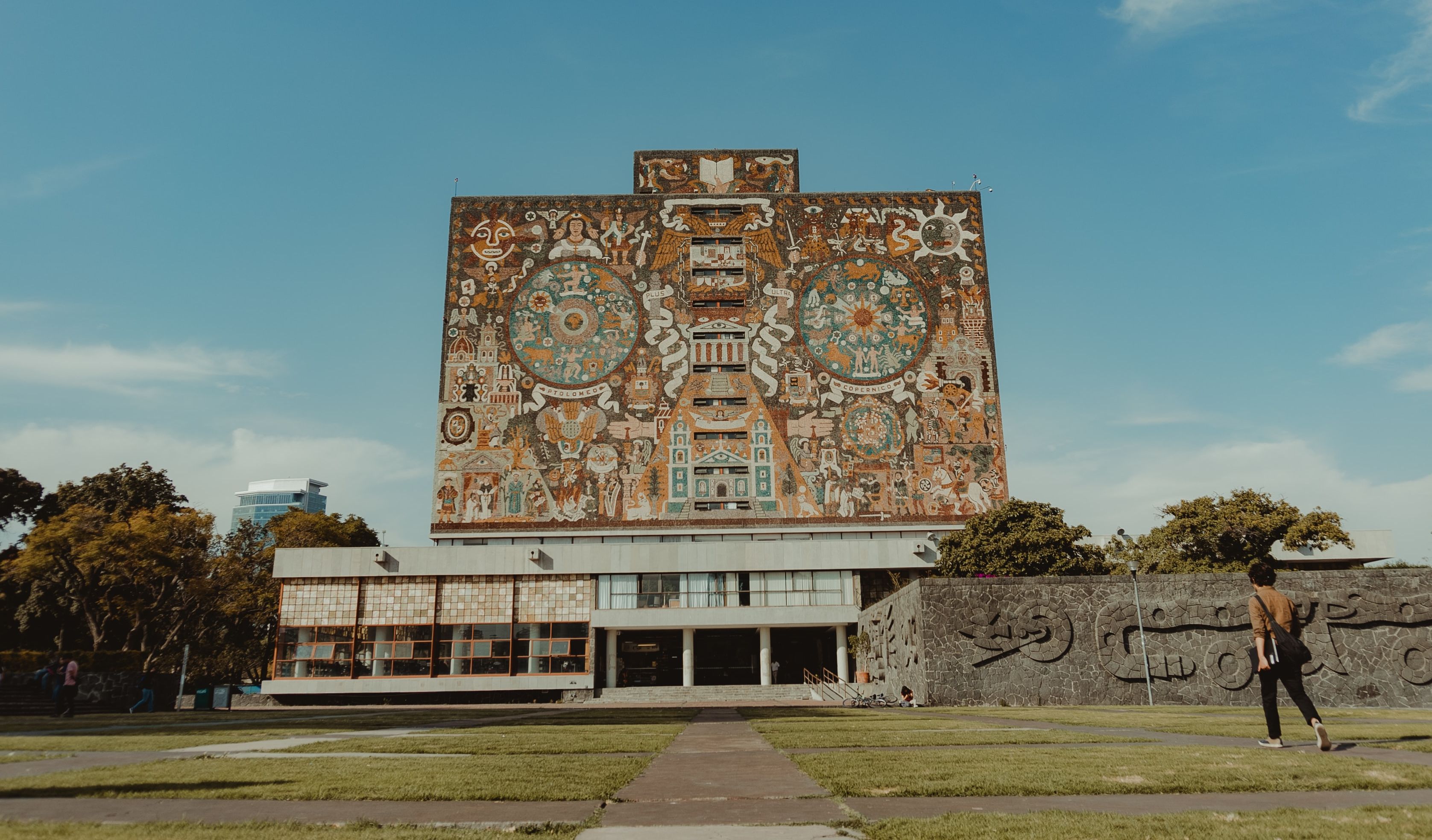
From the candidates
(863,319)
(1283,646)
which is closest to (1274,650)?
(1283,646)

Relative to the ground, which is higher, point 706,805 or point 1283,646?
point 1283,646

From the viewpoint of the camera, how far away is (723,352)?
51094mm

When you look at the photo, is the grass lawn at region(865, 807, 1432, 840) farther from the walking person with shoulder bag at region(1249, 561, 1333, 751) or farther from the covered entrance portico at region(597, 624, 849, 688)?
the covered entrance portico at region(597, 624, 849, 688)

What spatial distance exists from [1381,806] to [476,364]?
49.1 m

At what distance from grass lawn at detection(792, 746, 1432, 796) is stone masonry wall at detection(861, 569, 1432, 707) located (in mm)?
16655

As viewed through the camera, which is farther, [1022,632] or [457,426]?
[457,426]

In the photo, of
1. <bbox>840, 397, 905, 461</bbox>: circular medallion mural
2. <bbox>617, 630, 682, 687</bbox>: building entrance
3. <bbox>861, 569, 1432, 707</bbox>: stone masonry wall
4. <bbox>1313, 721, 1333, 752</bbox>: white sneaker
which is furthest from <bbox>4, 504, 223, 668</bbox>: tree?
<bbox>1313, 721, 1333, 752</bbox>: white sneaker

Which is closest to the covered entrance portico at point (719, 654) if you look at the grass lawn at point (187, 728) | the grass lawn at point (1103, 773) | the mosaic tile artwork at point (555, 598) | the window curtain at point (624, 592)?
the window curtain at point (624, 592)

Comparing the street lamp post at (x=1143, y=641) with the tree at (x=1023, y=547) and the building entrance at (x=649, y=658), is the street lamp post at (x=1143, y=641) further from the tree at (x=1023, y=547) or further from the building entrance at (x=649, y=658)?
the building entrance at (x=649, y=658)

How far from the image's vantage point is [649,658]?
→ 4566 cm

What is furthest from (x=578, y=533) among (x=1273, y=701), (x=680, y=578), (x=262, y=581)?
(x=1273, y=701)

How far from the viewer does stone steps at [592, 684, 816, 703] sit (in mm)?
39312

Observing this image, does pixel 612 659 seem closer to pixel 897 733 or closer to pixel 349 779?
pixel 897 733

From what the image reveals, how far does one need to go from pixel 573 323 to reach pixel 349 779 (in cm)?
4565
